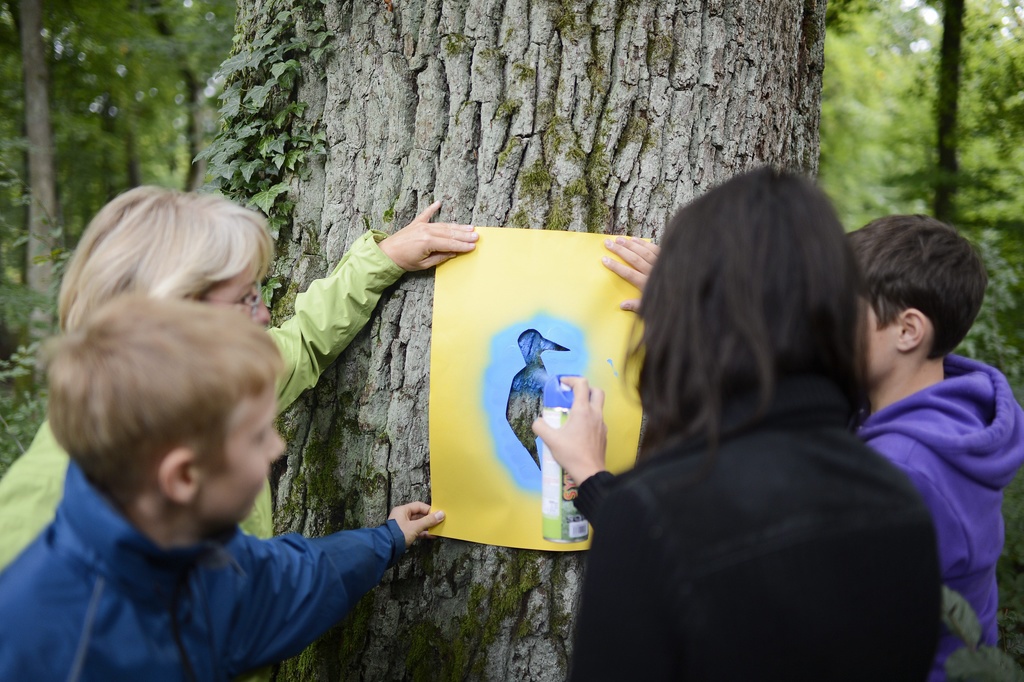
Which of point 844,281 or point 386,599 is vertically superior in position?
point 844,281

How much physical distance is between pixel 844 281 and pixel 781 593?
507 mm

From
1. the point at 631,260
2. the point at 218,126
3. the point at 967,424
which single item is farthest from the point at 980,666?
the point at 218,126

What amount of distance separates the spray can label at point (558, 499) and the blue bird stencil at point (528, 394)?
0.68ft

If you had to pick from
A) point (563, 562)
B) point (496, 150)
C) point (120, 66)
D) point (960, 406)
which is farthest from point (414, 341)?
point (120, 66)

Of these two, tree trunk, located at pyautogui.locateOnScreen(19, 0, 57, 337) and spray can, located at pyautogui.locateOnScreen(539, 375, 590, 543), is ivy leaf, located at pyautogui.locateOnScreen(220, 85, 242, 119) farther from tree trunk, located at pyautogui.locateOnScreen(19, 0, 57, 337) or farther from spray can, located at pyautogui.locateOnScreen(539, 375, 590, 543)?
tree trunk, located at pyautogui.locateOnScreen(19, 0, 57, 337)

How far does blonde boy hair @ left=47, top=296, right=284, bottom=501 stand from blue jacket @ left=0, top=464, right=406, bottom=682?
9 centimetres

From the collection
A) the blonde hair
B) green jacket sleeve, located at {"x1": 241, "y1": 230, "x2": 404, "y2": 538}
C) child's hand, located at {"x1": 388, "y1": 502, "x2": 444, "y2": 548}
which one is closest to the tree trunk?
green jacket sleeve, located at {"x1": 241, "y1": 230, "x2": 404, "y2": 538}

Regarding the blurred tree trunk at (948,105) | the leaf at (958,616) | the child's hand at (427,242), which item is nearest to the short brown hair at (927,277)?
the leaf at (958,616)

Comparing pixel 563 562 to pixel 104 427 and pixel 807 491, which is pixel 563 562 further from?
pixel 104 427

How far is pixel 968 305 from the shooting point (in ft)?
6.12

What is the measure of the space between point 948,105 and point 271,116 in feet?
24.5

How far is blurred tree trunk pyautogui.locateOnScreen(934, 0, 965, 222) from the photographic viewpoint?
7141 mm

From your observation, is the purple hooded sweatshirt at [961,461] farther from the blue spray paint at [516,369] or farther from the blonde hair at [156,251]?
the blonde hair at [156,251]

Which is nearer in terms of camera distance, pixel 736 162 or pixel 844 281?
pixel 844 281
